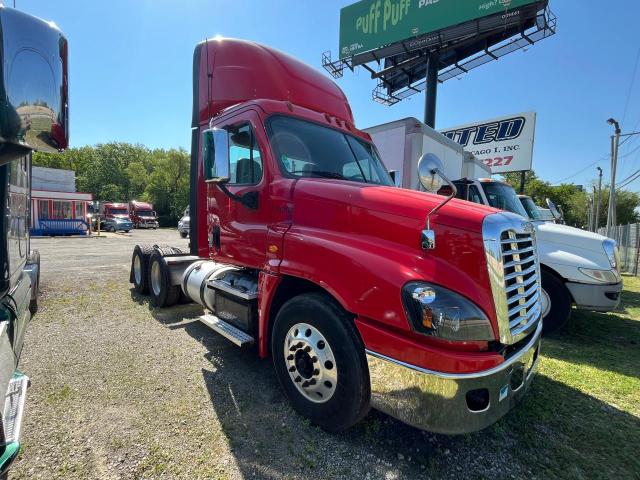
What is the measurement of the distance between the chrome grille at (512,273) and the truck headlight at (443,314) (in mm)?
172

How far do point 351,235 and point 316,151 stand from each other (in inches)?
50.1

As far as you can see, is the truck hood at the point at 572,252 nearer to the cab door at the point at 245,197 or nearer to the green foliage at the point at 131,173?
the cab door at the point at 245,197

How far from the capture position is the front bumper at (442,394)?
2.06m

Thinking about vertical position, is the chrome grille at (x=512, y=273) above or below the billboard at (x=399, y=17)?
below

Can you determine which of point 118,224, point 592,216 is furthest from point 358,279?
point 592,216

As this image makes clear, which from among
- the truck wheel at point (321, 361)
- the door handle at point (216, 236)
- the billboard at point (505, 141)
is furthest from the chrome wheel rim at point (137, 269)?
the billboard at point (505, 141)

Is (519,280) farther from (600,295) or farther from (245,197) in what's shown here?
(600,295)

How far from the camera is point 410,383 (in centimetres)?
213

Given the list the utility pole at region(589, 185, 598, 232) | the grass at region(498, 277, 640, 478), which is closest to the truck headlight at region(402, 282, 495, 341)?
the grass at region(498, 277, 640, 478)

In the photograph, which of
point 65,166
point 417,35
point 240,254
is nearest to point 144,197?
point 65,166

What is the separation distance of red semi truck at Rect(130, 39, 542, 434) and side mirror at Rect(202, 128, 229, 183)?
0.02 m

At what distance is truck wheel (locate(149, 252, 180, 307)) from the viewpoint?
5.68 metres

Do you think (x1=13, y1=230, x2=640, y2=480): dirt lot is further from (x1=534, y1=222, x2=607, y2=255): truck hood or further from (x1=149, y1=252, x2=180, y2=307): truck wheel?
(x1=534, y1=222, x2=607, y2=255): truck hood

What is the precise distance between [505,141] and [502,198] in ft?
→ 58.2
